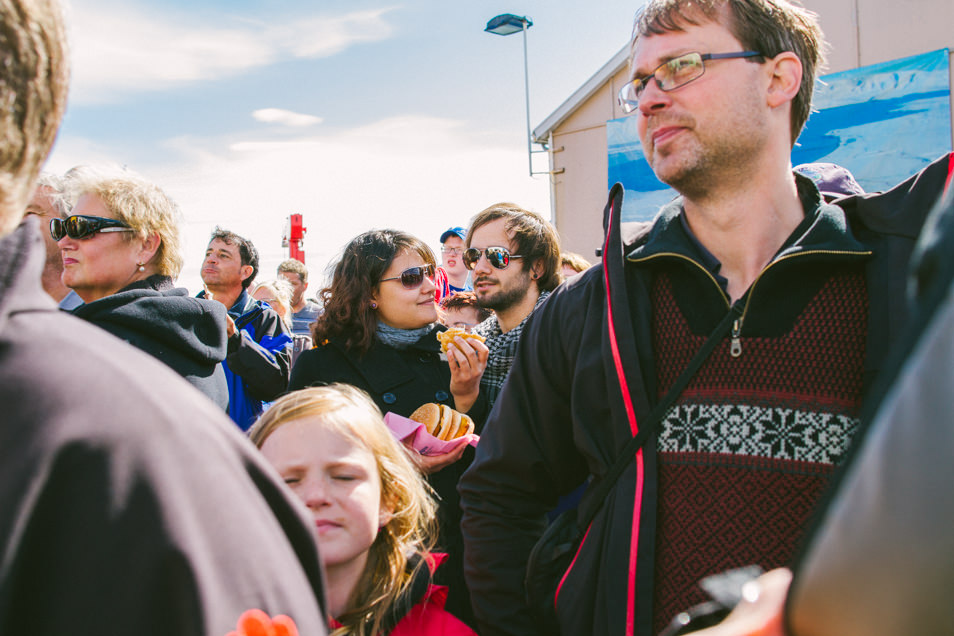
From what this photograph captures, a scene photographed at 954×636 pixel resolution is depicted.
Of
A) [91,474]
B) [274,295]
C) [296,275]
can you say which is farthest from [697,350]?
[296,275]

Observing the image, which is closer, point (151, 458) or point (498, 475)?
point (151, 458)

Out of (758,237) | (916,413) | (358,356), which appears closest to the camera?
(916,413)

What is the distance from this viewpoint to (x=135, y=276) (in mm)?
2799

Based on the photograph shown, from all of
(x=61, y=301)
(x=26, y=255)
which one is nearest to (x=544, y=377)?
(x=26, y=255)

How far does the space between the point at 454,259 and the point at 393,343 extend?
344cm

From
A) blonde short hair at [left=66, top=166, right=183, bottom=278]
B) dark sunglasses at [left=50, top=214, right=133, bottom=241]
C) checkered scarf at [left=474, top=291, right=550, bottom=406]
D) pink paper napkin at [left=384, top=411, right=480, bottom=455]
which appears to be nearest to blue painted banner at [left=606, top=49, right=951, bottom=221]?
checkered scarf at [left=474, top=291, right=550, bottom=406]

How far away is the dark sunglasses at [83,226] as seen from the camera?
2641mm

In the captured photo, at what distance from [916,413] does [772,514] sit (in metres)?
1.04

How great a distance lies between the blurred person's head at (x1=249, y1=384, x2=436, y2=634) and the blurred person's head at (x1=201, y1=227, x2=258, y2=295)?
10.6 feet

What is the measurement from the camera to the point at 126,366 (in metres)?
0.69

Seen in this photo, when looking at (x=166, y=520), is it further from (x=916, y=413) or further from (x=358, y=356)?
(x=358, y=356)

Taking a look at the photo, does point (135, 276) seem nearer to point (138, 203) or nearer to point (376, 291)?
point (138, 203)

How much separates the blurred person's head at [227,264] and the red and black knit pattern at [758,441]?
4.17 m

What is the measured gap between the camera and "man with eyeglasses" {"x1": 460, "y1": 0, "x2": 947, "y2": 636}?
1442mm
